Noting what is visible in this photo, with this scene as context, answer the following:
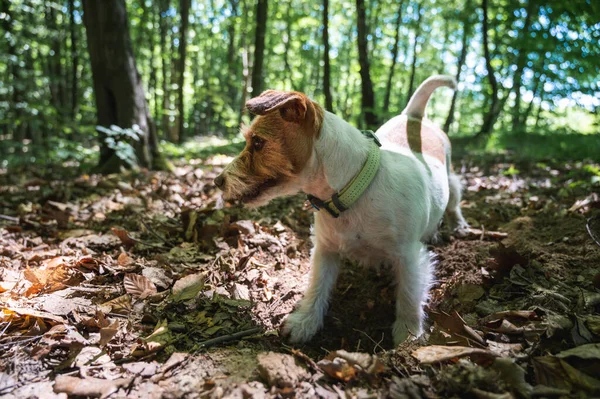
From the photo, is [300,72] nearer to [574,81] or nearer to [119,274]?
[574,81]

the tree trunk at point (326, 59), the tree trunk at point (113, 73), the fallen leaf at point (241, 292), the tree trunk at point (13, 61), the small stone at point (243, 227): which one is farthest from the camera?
the tree trunk at point (326, 59)

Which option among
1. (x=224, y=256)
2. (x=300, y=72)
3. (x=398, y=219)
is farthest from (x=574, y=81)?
(x=300, y=72)

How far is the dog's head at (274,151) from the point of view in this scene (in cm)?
238

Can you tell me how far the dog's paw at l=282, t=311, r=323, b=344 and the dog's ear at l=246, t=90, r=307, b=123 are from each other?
155 cm

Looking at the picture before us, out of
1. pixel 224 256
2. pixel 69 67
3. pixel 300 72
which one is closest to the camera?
pixel 224 256

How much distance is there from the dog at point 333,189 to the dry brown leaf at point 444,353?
0.55m

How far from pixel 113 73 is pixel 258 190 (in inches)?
217

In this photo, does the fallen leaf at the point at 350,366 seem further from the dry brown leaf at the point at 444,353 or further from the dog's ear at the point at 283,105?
the dog's ear at the point at 283,105

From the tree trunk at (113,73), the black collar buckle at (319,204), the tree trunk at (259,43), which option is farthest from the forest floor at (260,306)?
the tree trunk at (259,43)

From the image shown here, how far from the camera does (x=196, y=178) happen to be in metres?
6.37

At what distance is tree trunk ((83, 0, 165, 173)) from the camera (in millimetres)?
6453

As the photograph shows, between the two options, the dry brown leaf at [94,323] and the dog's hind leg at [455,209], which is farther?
the dog's hind leg at [455,209]

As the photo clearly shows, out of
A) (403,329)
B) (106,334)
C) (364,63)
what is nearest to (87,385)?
(106,334)

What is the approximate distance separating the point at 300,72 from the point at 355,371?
30439mm
